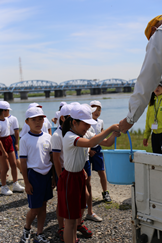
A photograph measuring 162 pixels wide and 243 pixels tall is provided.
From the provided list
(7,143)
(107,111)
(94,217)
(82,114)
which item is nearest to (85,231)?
(94,217)

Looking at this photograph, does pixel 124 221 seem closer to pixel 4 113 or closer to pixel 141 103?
pixel 141 103

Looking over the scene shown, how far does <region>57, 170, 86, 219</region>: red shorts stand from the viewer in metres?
2.62

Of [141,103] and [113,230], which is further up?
[141,103]

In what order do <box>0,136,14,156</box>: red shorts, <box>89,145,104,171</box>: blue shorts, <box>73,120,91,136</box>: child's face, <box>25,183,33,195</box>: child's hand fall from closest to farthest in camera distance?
<box>73,120,91,136</box>: child's face < <box>25,183,33,195</box>: child's hand < <box>89,145,104,171</box>: blue shorts < <box>0,136,14,156</box>: red shorts

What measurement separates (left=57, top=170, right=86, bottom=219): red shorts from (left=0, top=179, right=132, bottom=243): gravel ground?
0.88 meters

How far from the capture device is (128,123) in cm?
262

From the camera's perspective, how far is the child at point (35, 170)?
3177mm

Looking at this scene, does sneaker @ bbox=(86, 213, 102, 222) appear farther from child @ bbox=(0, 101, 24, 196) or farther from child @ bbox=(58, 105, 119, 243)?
child @ bbox=(0, 101, 24, 196)

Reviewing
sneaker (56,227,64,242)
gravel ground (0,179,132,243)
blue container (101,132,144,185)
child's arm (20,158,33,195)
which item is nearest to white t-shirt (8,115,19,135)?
gravel ground (0,179,132,243)

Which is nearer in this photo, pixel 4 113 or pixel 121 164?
pixel 121 164

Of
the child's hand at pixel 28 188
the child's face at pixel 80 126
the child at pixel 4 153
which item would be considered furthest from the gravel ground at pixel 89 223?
the child's face at pixel 80 126

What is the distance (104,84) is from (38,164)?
81621 millimetres

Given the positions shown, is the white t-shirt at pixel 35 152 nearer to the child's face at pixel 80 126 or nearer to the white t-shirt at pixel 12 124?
the child's face at pixel 80 126

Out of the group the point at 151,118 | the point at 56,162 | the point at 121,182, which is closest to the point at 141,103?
the point at 121,182
